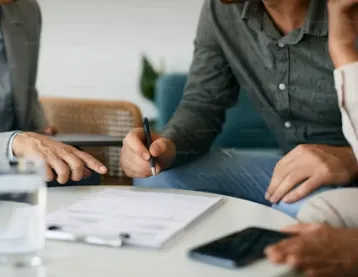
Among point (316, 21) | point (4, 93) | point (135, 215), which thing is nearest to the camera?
point (135, 215)

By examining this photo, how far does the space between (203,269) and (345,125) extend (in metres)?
0.32

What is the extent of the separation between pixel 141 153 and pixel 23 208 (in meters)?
0.33

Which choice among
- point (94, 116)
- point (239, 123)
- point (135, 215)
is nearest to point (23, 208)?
point (135, 215)

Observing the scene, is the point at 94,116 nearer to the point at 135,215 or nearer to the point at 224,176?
the point at 224,176

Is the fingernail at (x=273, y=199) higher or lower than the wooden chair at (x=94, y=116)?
higher

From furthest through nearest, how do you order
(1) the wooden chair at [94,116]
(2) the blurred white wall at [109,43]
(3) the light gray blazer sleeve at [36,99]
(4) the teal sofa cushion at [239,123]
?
(2) the blurred white wall at [109,43] < (4) the teal sofa cushion at [239,123] < (1) the wooden chair at [94,116] < (3) the light gray blazer sleeve at [36,99]

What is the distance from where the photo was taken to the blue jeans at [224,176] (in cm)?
106

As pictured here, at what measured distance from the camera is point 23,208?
651 mm

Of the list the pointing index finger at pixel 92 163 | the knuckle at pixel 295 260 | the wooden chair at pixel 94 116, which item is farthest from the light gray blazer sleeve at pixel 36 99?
the knuckle at pixel 295 260

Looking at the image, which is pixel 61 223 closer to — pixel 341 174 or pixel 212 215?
pixel 212 215

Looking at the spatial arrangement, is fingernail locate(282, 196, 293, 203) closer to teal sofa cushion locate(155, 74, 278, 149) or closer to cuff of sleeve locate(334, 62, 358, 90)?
cuff of sleeve locate(334, 62, 358, 90)

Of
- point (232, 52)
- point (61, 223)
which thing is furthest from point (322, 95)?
point (61, 223)

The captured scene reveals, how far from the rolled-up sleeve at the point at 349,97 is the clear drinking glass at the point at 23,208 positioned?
0.40m

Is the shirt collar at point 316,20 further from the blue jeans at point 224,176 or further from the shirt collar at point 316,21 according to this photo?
the blue jeans at point 224,176
